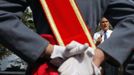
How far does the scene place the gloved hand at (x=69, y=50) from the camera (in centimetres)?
188

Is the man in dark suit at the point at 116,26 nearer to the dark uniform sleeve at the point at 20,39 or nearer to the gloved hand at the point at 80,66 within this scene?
the gloved hand at the point at 80,66

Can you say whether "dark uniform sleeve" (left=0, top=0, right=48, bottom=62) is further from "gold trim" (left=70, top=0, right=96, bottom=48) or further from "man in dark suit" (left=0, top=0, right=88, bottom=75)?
"gold trim" (left=70, top=0, right=96, bottom=48)

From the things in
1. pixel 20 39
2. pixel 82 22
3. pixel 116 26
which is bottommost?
pixel 116 26

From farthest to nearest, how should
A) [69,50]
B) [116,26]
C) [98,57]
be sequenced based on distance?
[116,26], [98,57], [69,50]

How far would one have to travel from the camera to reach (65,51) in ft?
6.32

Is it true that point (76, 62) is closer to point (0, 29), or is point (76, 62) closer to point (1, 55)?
point (0, 29)

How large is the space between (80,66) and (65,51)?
85mm

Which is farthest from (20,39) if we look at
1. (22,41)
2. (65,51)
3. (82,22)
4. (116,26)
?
(116,26)

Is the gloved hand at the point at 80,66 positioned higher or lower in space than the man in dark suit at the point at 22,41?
lower

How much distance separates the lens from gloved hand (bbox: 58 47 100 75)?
189 cm

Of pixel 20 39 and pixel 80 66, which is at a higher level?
pixel 20 39

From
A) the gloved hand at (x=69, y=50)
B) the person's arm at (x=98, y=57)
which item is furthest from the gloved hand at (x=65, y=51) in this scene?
the person's arm at (x=98, y=57)

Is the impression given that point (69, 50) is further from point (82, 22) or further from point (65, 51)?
point (82, 22)

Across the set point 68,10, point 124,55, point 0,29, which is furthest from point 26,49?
point 124,55
